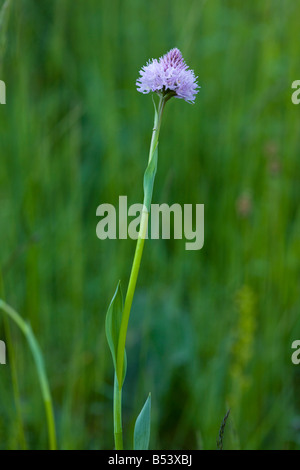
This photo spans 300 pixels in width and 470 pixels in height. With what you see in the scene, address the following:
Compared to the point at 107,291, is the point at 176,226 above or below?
above

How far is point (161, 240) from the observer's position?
143 cm

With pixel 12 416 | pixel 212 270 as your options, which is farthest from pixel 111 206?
pixel 12 416

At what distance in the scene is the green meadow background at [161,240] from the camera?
113cm

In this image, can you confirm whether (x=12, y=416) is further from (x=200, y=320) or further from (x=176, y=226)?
(x=176, y=226)

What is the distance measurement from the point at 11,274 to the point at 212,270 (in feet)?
1.62

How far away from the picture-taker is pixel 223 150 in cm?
160

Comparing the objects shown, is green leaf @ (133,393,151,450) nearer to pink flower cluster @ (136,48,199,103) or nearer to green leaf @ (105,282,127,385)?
green leaf @ (105,282,127,385)
